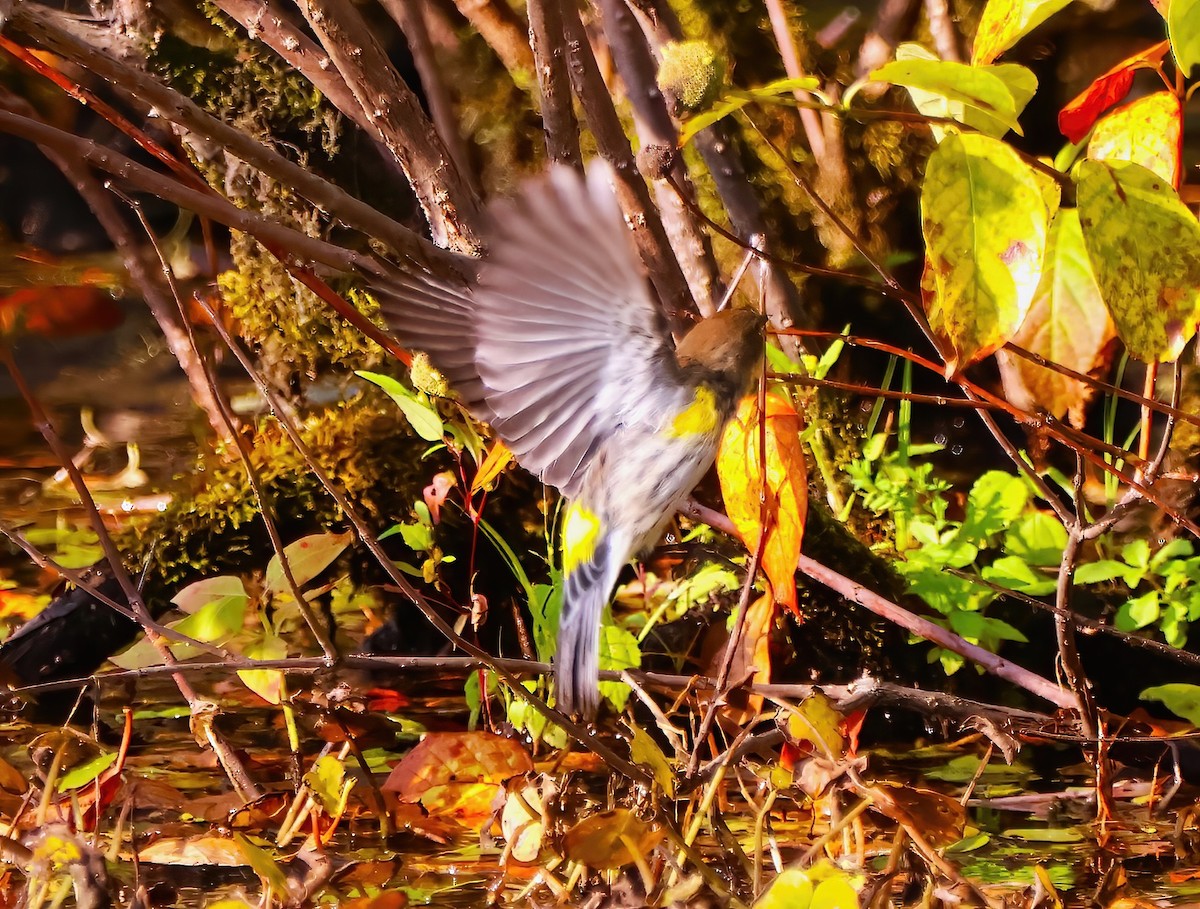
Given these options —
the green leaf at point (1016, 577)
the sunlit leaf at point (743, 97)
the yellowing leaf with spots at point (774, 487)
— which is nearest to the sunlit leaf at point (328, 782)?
the yellowing leaf with spots at point (774, 487)

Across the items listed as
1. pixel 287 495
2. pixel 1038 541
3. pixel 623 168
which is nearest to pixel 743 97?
pixel 623 168

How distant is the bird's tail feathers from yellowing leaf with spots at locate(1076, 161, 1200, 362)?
23.4 inches

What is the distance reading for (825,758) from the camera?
0.74m

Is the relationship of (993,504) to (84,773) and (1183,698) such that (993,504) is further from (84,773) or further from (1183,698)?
(84,773)

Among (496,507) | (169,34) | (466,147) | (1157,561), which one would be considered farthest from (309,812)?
(169,34)

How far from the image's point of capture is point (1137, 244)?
1.95 ft

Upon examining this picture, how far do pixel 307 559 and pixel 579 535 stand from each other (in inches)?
11.7

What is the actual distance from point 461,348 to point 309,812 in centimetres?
47

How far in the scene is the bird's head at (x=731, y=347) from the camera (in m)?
1.03

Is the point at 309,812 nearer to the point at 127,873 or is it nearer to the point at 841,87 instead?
the point at 127,873

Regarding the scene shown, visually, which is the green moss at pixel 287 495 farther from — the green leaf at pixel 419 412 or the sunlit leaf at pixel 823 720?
the sunlit leaf at pixel 823 720

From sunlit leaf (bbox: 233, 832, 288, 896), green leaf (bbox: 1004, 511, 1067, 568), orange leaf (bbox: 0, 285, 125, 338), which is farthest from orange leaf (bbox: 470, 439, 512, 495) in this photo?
orange leaf (bbox: 0, 285, 125, 338)

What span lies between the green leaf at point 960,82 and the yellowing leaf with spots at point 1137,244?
2.2 inches

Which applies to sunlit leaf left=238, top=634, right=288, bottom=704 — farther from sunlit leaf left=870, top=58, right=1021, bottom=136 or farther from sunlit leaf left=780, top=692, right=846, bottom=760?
sunlit leaf left=870, top=58, right=1021, bottom=136
